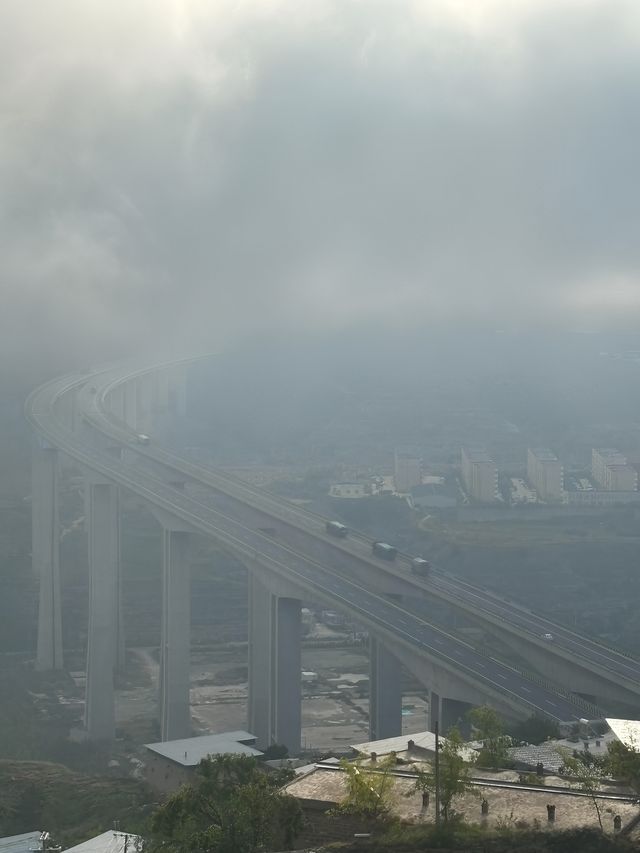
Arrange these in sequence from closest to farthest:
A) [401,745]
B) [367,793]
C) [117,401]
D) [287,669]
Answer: [367,793] → [401,745] → [287,669] → [117,401]

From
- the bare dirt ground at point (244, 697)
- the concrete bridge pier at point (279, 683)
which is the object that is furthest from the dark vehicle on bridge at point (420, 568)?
the concrete bridge pier at point (279, 683)

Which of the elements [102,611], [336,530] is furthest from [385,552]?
[102,611]

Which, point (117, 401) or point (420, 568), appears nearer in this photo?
point (420, 568)

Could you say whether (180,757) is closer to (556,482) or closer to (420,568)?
(420,568)

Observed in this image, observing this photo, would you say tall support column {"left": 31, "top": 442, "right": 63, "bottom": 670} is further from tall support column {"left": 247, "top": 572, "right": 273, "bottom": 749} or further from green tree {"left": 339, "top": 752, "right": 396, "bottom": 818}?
green tree {"left": 339, "top": 752, "right": 396, "bottom": 818}

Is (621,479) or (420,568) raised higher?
(621,479)

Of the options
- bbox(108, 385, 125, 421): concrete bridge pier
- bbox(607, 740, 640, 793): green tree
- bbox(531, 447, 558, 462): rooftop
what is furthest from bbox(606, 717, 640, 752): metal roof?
bbox(531, 447, 558, 462): rooftop
